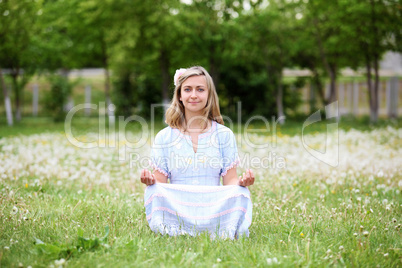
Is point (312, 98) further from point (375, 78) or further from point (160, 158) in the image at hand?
point (160, 158)

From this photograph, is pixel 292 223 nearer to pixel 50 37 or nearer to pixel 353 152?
pixel 353 152

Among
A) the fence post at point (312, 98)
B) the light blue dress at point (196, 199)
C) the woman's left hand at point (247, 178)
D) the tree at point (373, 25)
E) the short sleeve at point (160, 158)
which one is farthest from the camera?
the fence post at point (312, 98)

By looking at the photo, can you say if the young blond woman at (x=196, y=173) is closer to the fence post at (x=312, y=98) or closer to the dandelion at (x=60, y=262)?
the dandelion at (x=60, y=262)

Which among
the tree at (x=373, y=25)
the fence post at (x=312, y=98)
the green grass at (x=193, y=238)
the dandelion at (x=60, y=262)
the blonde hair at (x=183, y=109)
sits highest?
the tree at (x=373, y=25)

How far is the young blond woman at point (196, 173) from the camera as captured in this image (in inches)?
145

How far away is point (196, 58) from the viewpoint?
819 inches

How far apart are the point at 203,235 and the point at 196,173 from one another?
629 mm

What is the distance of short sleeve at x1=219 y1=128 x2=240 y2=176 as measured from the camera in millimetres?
4002

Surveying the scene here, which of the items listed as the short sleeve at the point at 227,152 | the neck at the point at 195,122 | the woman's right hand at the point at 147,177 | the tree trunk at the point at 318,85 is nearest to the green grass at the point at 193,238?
the woman's right hand at the point at 147,177

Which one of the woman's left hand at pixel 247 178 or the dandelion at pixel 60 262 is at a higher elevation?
the woman's left hand at pixel 247 178

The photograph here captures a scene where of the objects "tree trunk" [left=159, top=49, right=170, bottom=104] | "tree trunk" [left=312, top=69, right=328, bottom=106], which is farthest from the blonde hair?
"tree trunk" [left=312, top=69, right=328, bottom=106]

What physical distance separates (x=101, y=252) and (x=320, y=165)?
5.25m

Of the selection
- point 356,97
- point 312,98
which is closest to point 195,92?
point 312,98

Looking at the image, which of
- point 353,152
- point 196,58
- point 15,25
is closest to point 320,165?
point 353,152
